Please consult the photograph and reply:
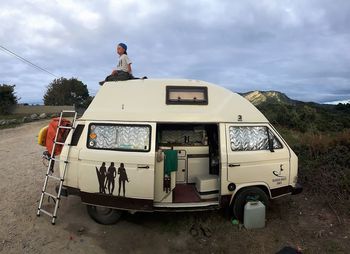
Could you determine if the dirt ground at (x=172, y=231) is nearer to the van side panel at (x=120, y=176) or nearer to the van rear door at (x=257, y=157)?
the van side panel at (x=120, y=176)

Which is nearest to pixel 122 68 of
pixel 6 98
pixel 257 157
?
pixel 257 157

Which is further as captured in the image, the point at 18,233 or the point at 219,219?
the point at 219,219

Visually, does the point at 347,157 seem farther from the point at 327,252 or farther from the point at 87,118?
the point at 87,118

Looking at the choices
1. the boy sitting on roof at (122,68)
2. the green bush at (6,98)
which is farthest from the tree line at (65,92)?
the boy sitting on roof at (122,68)

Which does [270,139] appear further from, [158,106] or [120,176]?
[120,176]

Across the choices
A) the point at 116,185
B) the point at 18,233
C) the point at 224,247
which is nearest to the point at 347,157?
the point at 224,247

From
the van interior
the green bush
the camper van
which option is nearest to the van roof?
the camper van

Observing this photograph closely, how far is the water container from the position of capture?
Result: 20.2ft

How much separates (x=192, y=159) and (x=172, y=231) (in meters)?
1.53

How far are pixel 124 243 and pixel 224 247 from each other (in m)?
1.74

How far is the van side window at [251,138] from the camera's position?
6289 millimetres

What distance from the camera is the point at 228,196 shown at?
6215 mm

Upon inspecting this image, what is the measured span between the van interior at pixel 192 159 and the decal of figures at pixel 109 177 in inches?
34.4

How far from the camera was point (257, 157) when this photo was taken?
6281 millimetres
